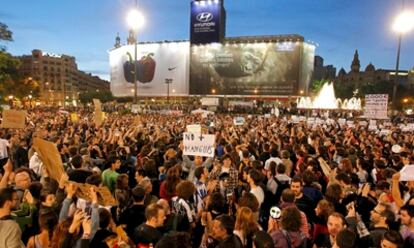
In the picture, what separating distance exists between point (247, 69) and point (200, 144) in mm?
70227

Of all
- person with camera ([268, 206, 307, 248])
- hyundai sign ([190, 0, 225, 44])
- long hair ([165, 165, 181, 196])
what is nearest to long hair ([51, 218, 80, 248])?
person with camera ([268, 206, 307, 248])

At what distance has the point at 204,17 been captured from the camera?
246 ft

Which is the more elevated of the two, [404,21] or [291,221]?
[404,21]

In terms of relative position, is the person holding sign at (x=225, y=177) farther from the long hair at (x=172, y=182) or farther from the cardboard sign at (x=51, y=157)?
the cardboard sign at (x=51, y=157)

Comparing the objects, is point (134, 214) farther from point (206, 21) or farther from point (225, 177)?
point (206, 21)

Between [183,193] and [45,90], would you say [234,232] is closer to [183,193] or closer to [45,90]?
[183,193]

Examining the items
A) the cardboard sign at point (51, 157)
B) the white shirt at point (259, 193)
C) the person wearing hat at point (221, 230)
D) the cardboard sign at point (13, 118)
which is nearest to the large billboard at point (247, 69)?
the cardboard sign at point (13, 118)

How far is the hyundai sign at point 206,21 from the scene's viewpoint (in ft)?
243

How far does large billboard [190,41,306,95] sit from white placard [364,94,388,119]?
58.0 m

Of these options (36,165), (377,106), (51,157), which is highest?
(377,106)

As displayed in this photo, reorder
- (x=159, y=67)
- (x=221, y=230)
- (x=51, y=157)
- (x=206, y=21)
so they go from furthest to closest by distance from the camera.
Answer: (x=159, y=67) → (x=206, y=21) → (x=51, y=157) → (x=221, y=230)

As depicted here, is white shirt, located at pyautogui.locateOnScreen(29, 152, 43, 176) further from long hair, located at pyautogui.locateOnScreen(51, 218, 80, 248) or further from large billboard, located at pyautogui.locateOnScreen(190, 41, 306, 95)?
large billboard, located at pyautogui.locateOnScreen(190, 41, 306, 95)

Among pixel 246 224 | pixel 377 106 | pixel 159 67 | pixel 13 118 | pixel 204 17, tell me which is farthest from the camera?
pixel 159 67

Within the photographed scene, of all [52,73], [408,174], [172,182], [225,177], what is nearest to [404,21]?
[408,174]
